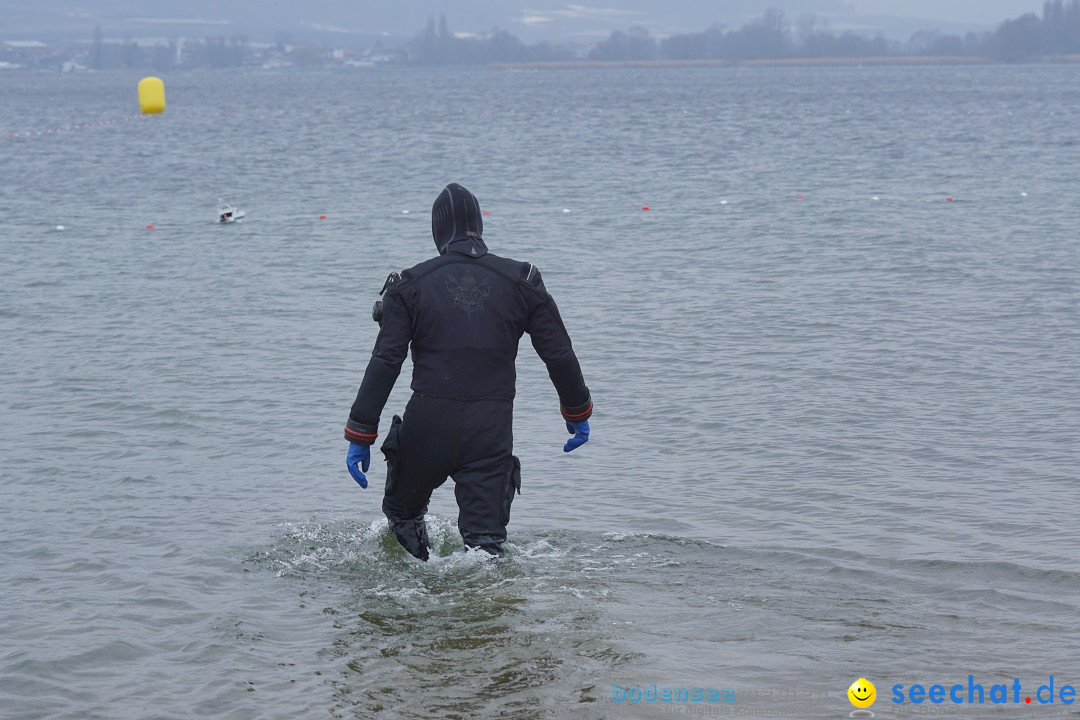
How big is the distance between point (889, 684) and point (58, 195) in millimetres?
28532

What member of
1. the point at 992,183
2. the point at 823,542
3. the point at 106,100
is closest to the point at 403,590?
the point at 823,542

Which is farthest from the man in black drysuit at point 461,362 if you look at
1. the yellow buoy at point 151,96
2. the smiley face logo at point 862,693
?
the yellow buoy at point 151,96

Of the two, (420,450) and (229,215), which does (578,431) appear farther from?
(229,215)

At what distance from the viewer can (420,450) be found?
20.3 ft

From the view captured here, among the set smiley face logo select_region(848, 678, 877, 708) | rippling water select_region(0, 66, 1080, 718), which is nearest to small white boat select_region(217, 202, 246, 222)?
rippling water select_region(0, 66, 1080, 718)

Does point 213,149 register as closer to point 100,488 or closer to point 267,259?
point 267,259

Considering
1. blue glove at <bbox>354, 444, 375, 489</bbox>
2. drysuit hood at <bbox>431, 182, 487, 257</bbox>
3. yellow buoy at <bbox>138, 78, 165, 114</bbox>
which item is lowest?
blue glove at <bbox>354, 444, 375, 489</bbox>

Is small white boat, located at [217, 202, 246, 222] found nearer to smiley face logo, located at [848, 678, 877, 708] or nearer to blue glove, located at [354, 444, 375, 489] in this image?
blue glove, located at [354, 444, 375, 489]

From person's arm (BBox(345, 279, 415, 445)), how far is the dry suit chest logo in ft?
0.64

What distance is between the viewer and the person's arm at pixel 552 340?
241 inches

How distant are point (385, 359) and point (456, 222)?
753mm

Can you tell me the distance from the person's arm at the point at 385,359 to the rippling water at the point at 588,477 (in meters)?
1.01

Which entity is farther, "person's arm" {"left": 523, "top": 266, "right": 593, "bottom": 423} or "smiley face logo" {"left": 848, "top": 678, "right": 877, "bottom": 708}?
"person's arm" {"left": 523, "top": 266, "right": 593, "bottom": 423}

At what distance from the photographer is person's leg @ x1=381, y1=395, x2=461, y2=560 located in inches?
241
